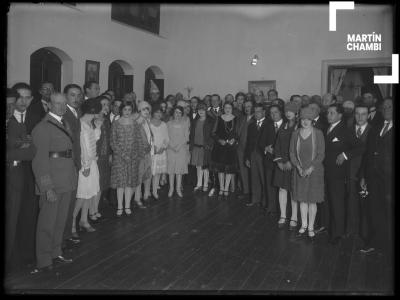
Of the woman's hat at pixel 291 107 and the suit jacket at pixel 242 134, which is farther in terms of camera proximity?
the suit jacket at pixel 242 134

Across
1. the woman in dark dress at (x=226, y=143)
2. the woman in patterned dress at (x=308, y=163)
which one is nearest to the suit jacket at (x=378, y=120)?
the woman in patterned dress at (x=308, y=163)

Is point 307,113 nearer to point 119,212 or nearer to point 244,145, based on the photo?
point 244,145

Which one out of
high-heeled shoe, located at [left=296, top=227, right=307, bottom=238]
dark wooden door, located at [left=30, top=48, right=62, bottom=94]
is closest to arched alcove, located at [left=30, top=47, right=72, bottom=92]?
dark wooden door, located at [left=30, top=48, right=62, bottom=94]

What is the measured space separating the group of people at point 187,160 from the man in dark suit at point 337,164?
0.01m

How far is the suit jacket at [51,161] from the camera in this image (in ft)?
12.8

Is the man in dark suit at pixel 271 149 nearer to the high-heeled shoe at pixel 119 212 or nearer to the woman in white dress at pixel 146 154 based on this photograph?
the woman in white dress at pixel 146 154

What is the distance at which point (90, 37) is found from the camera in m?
8.96

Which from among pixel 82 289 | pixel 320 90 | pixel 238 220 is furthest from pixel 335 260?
pixel 320 90

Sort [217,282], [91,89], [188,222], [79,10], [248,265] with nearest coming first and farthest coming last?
[217,282], [248,265], [188,222], [91,89], [79,10]

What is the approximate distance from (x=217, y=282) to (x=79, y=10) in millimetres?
6547

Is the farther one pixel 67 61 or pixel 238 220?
pixel 67 61

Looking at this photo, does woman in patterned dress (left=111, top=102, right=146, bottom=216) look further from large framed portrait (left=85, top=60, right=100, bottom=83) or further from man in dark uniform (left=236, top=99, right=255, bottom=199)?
large framed portrait (left=85, top=60, right=100, bottom=83)

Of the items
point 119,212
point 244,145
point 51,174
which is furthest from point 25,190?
point 244,145
